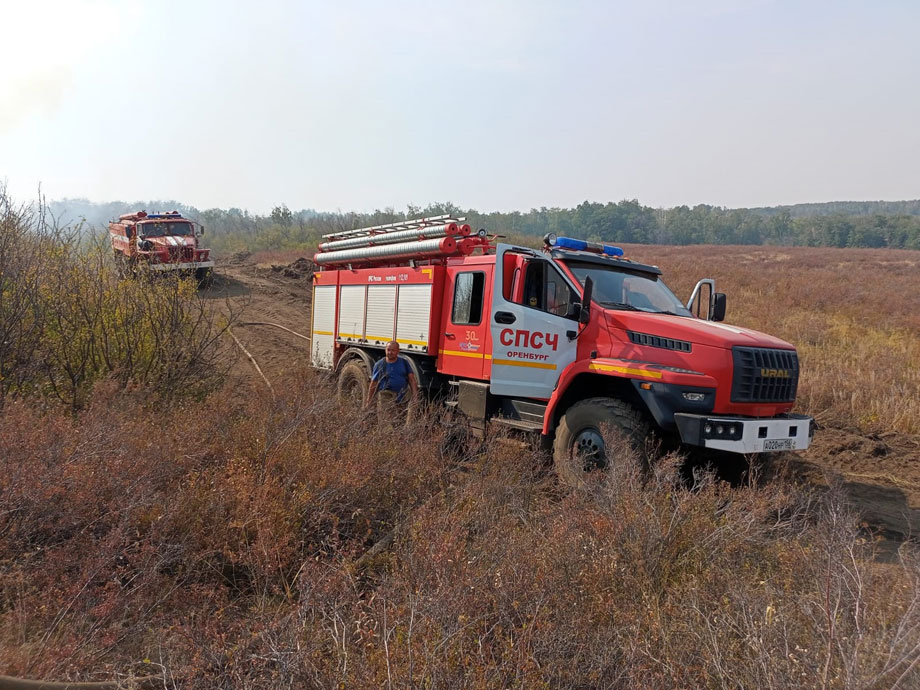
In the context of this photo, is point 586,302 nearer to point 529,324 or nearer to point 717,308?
point 529,324

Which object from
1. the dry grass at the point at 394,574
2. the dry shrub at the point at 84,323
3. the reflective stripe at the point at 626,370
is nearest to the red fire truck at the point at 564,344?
the reflective stripe at the point at 626,370

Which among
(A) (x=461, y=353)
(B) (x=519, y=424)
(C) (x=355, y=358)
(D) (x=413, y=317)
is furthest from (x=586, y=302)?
(C) (x=355, y=358)

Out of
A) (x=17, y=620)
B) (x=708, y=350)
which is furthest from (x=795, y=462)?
(x=17, y=620)

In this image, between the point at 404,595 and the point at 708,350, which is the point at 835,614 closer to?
the point at 404,595

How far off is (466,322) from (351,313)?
3157 millimetres

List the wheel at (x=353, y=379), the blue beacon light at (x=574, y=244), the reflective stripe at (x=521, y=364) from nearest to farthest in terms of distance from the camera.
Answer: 1. the reflective stripe at (x=521, y=364)
2. the blue beacon light at (x=574, y=244)
3. the wheel at (x=353, y=379)

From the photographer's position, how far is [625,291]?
804 centimetres

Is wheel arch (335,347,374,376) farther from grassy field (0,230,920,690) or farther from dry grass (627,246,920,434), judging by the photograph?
dry grass (627,246,920,434)

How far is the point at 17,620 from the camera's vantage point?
372cm

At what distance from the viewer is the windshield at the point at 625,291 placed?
7.82 m

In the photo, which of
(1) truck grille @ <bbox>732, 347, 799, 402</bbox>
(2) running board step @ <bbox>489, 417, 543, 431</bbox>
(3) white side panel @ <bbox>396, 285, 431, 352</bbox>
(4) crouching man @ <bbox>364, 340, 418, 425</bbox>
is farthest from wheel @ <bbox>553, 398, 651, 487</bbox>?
(3) white side panel @ <bbox>396, 285, 431, 352</bbox>

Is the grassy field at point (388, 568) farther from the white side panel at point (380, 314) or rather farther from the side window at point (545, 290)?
the white side panel at point (380, 314)

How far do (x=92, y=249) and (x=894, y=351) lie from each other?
1630cm

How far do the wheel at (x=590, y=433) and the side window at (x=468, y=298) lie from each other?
198 cm
